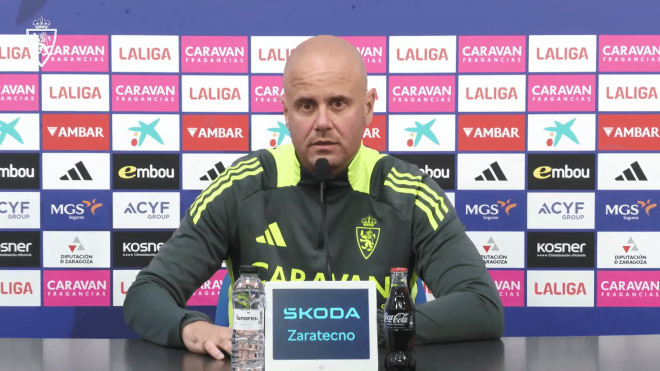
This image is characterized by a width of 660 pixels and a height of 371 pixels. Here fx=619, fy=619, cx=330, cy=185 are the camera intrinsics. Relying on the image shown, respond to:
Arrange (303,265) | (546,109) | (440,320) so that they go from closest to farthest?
(440,320), (303,265), (546,109)

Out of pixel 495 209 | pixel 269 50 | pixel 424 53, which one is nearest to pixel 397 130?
pixel 424 53

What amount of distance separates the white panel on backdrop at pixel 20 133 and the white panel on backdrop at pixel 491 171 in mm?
1718

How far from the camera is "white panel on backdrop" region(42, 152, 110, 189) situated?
8.20ft

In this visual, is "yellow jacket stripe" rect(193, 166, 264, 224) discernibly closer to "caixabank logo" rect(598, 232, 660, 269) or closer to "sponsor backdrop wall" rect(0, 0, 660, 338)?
"sponsor backdrop wall" rect(0, 0, 660, 338)

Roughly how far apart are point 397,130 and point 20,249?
1.60 m

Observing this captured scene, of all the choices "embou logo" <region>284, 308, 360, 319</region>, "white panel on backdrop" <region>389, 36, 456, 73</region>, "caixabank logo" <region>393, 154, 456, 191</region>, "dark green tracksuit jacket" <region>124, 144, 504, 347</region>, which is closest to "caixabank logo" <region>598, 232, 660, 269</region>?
"caixabank logo" <region>393, 154, 456, 191</region>

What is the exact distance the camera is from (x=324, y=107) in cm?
143

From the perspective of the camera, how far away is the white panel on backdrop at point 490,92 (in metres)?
2.50

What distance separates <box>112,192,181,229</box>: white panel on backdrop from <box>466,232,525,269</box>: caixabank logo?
3.96ft

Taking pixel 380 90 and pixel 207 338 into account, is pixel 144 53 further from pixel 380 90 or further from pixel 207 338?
pixel 207 338

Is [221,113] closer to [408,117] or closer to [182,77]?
[182,77]
